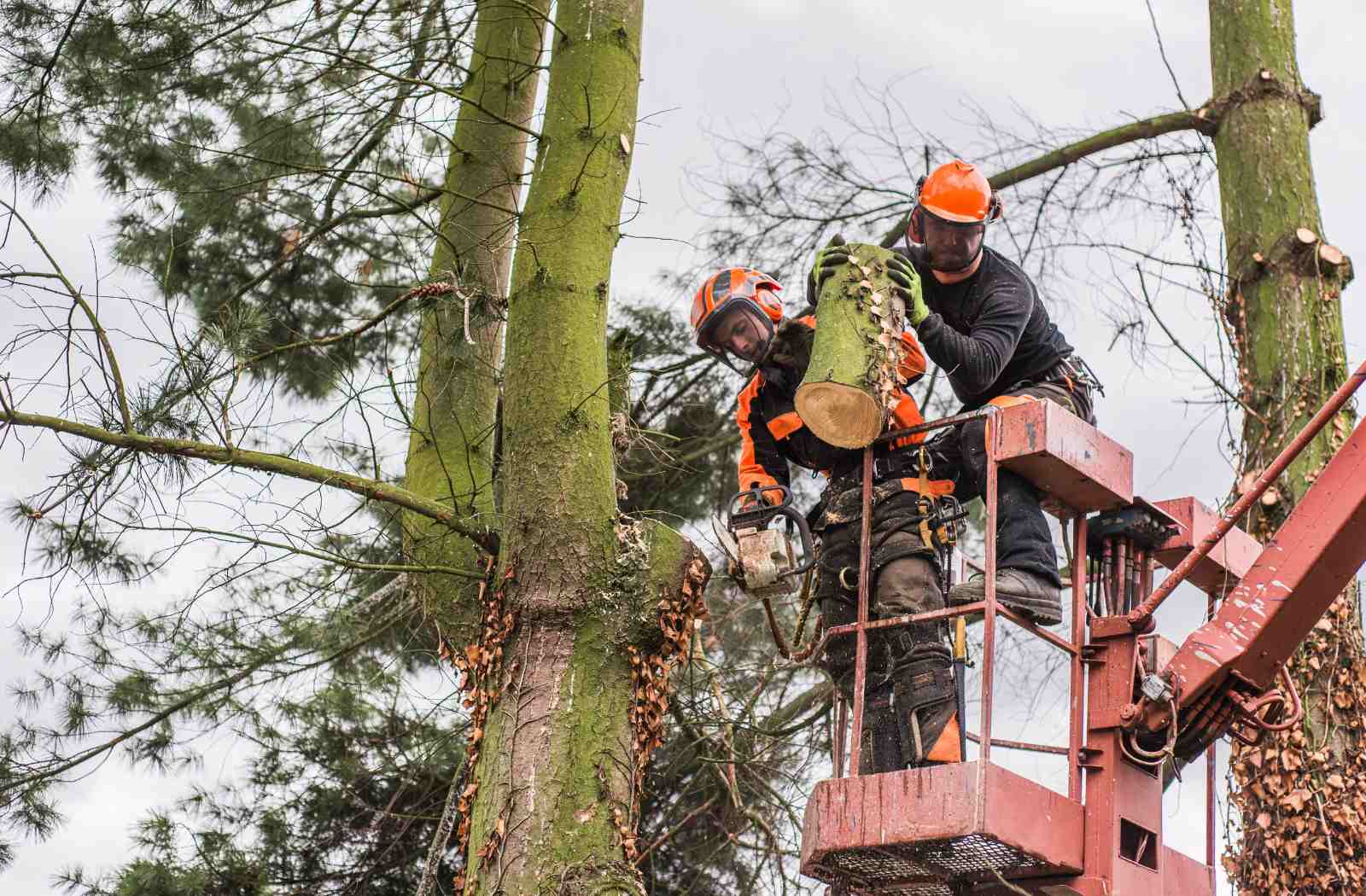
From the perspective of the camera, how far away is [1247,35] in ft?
27.3

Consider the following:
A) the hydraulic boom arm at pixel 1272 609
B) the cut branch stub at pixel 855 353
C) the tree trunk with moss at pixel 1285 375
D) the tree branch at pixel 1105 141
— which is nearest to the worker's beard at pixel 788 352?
the cut branch stub at pixel 855 353

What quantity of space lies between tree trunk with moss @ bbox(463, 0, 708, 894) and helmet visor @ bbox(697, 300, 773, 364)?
0.37 meters

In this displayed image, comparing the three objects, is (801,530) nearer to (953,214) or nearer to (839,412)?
(839,412)

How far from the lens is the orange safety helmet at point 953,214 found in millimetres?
5535

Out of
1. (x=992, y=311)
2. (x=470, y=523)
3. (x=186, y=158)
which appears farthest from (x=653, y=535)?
(x=186, y=158)

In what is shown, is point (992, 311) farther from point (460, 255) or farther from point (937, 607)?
point (460, 255)

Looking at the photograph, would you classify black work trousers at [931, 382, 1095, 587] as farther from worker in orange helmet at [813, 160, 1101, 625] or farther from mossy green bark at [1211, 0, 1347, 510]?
mossy green bark at [1211, 0, 1347, 510]

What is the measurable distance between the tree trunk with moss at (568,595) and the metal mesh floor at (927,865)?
0.65 m

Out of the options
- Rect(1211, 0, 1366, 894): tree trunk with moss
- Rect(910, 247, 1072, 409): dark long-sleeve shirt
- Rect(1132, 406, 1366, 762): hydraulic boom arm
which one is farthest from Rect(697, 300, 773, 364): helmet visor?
Rect(1211, 0, 1366, 894): tree trunk with moss

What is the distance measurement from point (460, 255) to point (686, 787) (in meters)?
3.73

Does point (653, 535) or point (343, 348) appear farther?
point (343, 348)

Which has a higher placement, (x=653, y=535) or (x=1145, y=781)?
(x=653, y=535)

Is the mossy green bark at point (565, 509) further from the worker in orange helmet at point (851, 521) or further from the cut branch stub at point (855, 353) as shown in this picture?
the cut branch stub at point (855, 353)

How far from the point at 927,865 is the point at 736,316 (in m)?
1.89
